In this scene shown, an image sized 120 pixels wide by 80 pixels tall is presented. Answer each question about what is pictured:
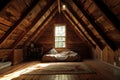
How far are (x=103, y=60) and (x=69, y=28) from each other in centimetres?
295

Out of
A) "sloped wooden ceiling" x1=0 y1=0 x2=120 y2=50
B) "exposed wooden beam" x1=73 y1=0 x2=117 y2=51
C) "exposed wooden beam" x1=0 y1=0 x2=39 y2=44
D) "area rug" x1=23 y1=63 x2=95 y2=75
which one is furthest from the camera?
"exposed wooden beam" x1=73 y1=0 x2=117 y2=51

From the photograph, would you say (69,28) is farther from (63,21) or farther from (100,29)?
(100,29)

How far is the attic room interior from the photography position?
3.34m

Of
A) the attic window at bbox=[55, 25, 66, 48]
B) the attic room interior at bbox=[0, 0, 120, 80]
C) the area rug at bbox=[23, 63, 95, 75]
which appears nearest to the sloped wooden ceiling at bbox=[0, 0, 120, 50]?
the attic room interior at bbox=[0, 0, 120, 80]

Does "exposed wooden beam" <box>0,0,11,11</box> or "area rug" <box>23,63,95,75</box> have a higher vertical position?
"exposed wooden beam" <box>0,0,11,11</box>

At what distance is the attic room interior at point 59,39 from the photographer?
3336 millimetres

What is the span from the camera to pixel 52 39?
8102 mm

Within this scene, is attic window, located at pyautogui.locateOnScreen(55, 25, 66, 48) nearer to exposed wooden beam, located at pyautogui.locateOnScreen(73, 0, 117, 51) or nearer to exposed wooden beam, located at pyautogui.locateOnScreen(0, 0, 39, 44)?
exposed wooden beam, located at pyautogui.locateOnScreen(73, 0, 117, 51)

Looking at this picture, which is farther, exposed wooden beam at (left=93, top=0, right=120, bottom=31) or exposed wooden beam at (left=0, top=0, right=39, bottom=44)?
exposed wooden beam at (left=0, top=0, right=39, bottom=44)

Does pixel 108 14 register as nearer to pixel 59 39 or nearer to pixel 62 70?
pixel 62 70

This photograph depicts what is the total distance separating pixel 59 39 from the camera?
26.9 feet

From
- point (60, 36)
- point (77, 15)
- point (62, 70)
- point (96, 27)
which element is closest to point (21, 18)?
point (62, 70)

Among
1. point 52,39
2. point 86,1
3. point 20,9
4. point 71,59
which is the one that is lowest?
point 71,59

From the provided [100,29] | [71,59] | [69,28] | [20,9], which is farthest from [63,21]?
[20,9]
